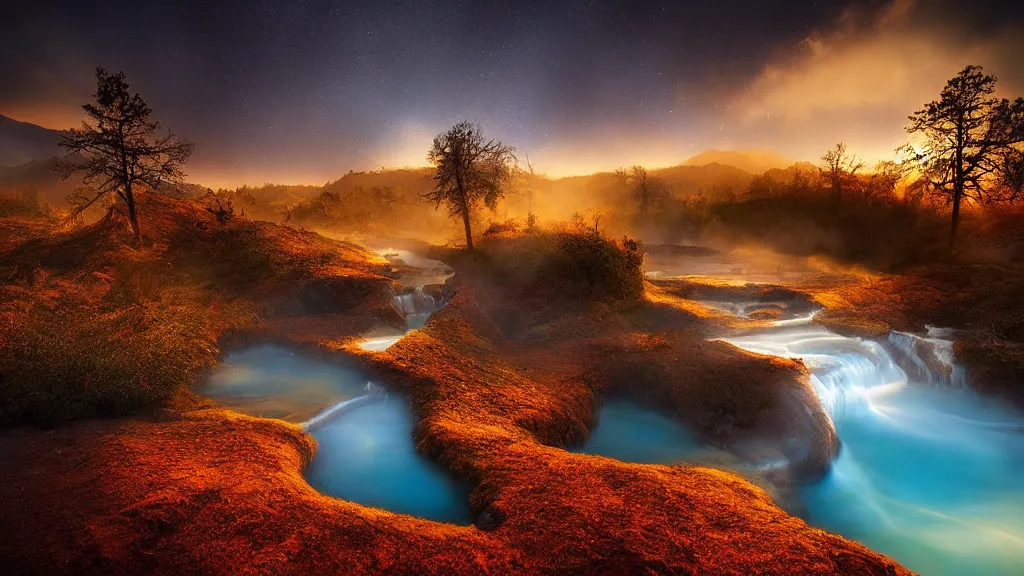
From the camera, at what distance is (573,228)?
27438mm

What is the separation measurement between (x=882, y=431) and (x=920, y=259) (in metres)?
26.9

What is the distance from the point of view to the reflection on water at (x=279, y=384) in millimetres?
14508

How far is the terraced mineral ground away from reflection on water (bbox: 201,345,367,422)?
0.59 meters

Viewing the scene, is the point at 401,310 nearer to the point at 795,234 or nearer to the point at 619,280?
the point at 619,280

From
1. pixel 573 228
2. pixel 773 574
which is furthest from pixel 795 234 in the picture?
pixel 773 574

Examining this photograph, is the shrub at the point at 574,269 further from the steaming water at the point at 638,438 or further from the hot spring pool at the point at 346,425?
the hot spring pool at the point at 346,425

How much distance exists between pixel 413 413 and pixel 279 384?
21.4ft

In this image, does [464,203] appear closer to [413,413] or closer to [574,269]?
[574,269]

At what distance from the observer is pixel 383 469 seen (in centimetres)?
1130

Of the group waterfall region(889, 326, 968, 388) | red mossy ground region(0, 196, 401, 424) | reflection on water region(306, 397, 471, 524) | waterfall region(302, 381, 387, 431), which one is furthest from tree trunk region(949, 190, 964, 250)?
waterfall region(302, 381, 387, 431)

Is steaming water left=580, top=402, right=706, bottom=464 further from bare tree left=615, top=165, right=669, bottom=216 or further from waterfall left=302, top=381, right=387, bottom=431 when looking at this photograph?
bare tree left=615, top=165, right=669, bottom=216

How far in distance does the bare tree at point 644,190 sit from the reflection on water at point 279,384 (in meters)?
60.3

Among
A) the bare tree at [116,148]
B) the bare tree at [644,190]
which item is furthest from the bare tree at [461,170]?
the bare tree at [644,190]

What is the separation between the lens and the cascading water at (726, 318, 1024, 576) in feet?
33.2
